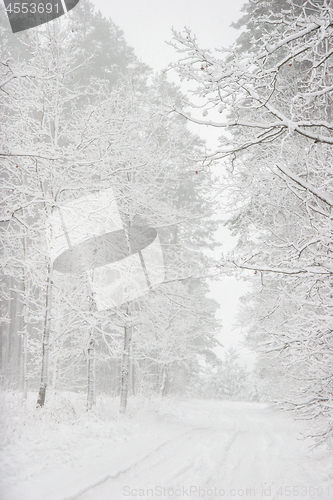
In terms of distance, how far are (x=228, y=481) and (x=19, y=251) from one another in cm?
667

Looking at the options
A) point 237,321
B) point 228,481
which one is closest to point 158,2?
point 228,481

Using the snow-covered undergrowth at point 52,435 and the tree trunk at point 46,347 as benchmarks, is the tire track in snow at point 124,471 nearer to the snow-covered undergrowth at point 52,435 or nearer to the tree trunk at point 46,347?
the snow-covered undergrowth at point 52,435

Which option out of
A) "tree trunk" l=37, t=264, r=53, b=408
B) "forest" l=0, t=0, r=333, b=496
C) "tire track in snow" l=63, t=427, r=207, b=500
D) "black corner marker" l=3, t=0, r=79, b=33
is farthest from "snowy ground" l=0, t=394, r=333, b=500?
"black corner marker" l=3, t=0, r=79, b=33

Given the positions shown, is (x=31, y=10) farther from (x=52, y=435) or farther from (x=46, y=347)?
(x=52, y=435)

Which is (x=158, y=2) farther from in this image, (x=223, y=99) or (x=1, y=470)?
(x=1, y=470)

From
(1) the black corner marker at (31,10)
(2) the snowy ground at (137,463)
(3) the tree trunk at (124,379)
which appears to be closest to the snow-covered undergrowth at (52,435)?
(2) the snowy ground at (137,463)

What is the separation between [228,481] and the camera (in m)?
4.79

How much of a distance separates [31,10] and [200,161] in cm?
348

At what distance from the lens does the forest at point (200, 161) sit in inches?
129

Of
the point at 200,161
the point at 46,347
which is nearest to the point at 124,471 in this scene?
the point at 46,347

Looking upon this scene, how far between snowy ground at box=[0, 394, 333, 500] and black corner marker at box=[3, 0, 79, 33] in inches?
227

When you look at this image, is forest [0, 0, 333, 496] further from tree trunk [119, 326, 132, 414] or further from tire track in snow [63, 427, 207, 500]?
tire track in snow [63, 427, 207, 500]

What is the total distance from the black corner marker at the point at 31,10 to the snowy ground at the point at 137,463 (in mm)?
5759

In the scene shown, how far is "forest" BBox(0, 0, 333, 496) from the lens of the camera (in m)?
3.28
